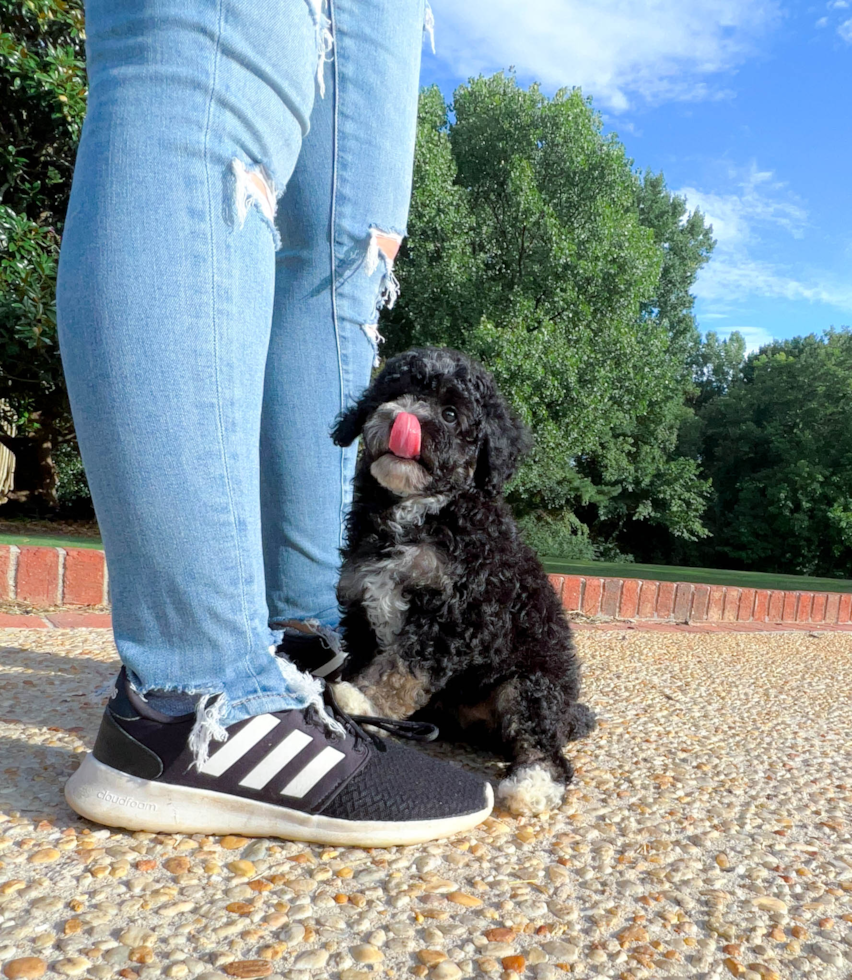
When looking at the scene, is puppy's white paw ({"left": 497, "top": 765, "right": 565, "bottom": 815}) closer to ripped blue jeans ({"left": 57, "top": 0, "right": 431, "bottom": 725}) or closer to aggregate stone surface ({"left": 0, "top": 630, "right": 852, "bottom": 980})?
aggregate stone surface ({"left": 0, "top": 630, "right": 852, "bottom": 980})

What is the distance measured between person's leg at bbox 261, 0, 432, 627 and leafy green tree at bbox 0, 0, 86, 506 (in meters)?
4.42

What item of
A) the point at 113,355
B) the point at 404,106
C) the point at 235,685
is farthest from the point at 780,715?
the point at 113,355

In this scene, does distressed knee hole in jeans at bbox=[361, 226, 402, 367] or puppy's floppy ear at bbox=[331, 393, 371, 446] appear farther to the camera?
puppy's floppy ear at bbox=[331, 393, 371, 446]

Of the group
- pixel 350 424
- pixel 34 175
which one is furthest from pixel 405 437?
pixel 34 175

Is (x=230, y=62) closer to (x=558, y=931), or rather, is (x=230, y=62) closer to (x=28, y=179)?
(x=558, y=931)

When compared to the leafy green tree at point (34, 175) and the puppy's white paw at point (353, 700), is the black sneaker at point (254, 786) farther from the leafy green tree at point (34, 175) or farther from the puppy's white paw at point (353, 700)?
the leafy green tree at point (34, 175)

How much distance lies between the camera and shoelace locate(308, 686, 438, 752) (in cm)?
158

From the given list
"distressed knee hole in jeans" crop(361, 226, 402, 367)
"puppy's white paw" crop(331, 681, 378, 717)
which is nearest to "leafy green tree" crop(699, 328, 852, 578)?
"distressed knee hole in jeans" crop(361, 226, 402, 367)

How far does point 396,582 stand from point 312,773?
76cm

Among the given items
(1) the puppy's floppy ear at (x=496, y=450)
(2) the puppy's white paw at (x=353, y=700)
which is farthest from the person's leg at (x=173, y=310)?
(1) the puppy's floppy ear at (x=496, y=450)

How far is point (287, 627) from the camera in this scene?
2.25 metres

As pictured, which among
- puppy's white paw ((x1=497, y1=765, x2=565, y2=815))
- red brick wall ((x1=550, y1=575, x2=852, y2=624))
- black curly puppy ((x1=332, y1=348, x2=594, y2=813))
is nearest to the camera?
puppy's white paw ((x1=497, y1=765, x2=565, y2=815))

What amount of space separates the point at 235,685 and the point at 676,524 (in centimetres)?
2962

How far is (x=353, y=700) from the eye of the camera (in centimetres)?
204
